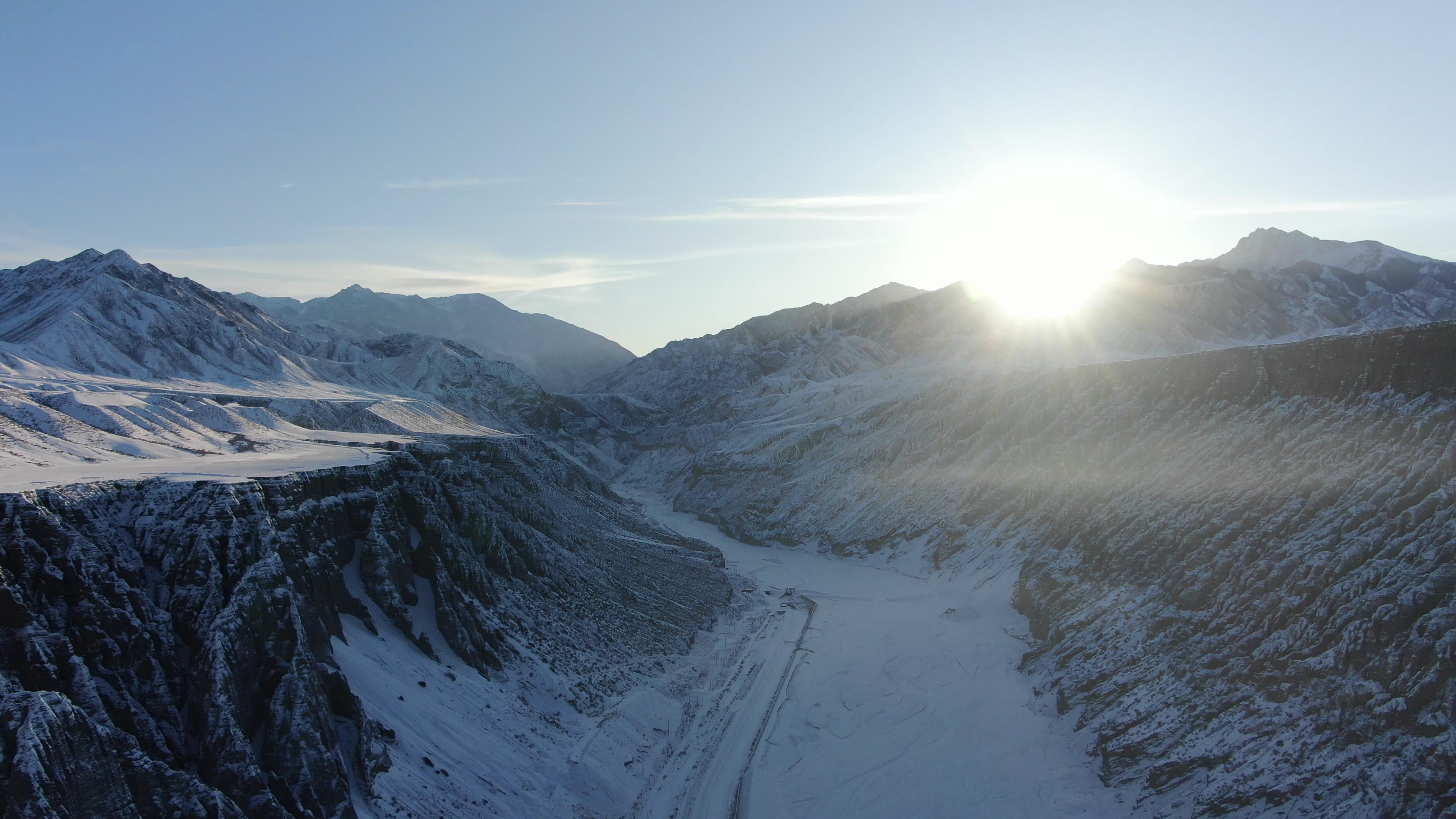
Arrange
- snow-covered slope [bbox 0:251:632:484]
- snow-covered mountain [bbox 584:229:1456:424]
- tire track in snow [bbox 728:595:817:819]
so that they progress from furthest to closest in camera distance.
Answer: snow-covered mountain [bbox 584:229:1456:424] < snow-covered slope [bbox 0:251:632:484] < tire track in snow [bbox 728:595:817:819]

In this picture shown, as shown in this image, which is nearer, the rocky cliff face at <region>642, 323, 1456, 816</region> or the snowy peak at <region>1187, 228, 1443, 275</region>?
the rocky cliff face at <region>642, 323, 1456, 816</region>

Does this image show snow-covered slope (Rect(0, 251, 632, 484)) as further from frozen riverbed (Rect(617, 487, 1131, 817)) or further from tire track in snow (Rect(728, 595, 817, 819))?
frozen riverbed (Rect(617, 487, 1131, 817))

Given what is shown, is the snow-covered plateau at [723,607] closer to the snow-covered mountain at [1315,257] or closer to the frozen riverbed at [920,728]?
the frozen riverbed at [920,728]

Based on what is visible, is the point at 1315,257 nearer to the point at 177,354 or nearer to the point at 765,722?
the point at 765,722

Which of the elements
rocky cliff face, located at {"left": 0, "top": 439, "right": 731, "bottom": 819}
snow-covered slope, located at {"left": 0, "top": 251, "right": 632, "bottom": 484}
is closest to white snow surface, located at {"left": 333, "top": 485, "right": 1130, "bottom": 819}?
rocky cliff face, located at {"left": 0, "top": 439, "right": 731, "bottom": 819}

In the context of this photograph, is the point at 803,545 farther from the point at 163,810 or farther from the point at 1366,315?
the point at 1366,315
